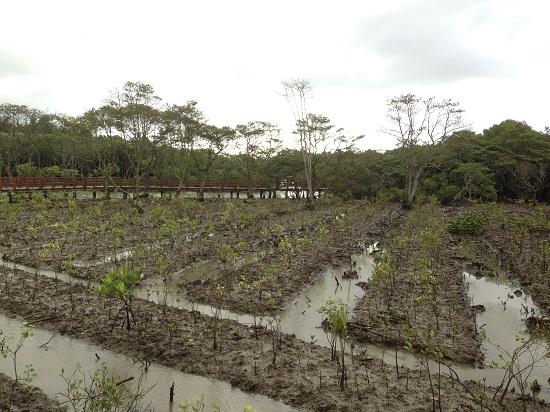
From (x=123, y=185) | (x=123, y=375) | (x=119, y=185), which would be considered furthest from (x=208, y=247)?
(x=123, y=185)

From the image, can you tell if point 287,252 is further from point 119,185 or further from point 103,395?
point 119,185

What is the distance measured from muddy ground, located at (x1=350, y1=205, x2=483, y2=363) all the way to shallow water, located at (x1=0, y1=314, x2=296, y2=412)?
263 centimetres

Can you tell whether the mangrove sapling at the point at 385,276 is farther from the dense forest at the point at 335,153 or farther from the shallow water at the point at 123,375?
the dense forest at the point at 335,153

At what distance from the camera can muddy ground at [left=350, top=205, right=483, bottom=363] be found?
7.45m

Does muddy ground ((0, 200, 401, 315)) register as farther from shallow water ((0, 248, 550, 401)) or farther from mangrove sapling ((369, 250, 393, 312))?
mangrove sapling ((369, 250, 393, 312))

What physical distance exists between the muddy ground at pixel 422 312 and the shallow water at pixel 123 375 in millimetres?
2630

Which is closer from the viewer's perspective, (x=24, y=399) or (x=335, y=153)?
(x=24, y=399)

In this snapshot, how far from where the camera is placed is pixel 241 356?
6934 millimetres

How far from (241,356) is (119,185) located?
31.6 meters

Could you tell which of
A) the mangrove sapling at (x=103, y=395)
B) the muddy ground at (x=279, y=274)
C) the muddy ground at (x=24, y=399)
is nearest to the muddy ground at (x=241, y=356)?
the mangrove sapling at (x=103, y=395)

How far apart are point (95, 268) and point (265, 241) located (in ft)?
22.0

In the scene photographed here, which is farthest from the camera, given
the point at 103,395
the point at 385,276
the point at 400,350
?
the point at 385,276

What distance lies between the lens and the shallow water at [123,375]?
588 centimetres

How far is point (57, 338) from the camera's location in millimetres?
7801
